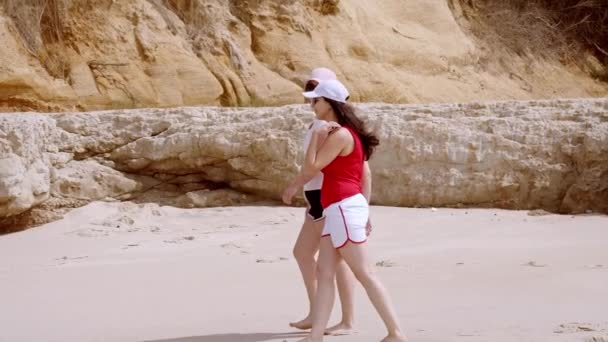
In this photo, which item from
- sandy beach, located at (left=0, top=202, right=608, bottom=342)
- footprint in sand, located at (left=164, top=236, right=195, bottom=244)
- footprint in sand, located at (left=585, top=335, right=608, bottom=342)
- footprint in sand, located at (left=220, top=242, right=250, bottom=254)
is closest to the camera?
footprint in sand, located at (left=585, top=335, right=608, bottom=342)

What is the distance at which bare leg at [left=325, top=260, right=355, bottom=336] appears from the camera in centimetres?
454

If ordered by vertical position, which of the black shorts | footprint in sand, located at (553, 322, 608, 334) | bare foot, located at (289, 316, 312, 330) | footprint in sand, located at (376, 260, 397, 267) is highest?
the black shorts

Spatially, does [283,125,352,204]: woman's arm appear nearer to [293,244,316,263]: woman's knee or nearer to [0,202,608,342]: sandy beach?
[293,244,316,263]: woman's knee

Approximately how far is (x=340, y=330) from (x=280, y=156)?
13.5 feet

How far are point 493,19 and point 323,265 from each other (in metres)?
13.0

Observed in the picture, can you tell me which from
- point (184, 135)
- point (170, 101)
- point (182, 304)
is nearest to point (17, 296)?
point (182, 304)

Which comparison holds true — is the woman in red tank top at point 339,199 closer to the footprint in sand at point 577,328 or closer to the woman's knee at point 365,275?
the woman's knee at point 365,275

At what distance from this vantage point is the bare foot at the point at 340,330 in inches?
178

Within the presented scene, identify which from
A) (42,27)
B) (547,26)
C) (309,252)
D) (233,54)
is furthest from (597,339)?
(547,26)

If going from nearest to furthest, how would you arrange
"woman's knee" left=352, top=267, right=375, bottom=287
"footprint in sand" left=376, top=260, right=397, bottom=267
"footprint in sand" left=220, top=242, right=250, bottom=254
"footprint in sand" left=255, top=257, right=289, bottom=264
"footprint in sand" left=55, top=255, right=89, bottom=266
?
"woman's knee" left=352, top=267, right=375, bottom=287
"footprint in sand" left=376, top=260, right=397, bottom=267
"footprint in sand" left=255, top=257, right=289, bottom=264
"footprint in sand" left=55, top=255, right=89, bottom=266
"footprint in sand" left=220, top=242, right=250, bottom=254

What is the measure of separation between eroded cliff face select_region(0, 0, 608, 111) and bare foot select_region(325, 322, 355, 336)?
7.27 meters

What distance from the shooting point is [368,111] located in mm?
8664

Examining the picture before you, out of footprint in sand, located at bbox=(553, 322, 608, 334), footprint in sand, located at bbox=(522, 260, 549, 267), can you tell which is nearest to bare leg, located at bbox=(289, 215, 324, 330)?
footprint in sand, located at bbox=(553, 322, 608, 334)

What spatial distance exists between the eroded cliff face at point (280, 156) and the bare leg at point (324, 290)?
4.23 meters
